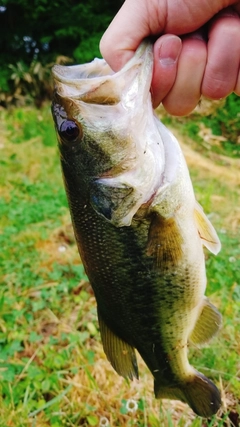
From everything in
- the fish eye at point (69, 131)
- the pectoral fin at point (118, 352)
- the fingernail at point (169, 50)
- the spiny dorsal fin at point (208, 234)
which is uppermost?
the fingernail at point (169, 50)

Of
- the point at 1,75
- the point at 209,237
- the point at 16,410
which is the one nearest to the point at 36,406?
the point at 16,410

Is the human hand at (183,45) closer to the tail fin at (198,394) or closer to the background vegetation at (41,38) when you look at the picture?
the tail fin at (198,394)

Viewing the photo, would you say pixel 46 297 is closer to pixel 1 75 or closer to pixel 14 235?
pixel 14 235

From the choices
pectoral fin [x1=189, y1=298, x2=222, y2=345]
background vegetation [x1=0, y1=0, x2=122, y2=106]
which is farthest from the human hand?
background vegetation [x1=0, y1=0, x2=122, y2=106]

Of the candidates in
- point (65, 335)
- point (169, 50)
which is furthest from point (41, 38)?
point (169, 50)

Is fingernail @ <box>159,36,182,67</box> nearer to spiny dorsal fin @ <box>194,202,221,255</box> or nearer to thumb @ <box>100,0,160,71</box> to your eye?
thumb @ <box>100,0,160,71</box>

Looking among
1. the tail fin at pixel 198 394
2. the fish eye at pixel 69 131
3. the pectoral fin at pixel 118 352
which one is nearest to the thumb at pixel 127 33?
the fish eye at pixel 69 131

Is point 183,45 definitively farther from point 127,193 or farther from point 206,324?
point 206,324
